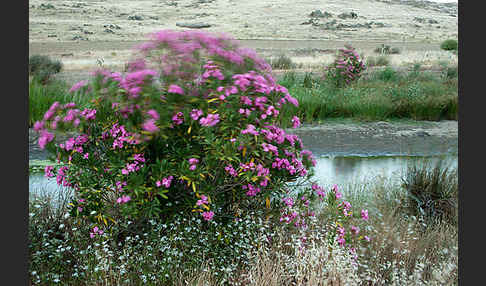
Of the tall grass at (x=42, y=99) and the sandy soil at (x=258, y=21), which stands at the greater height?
the sandy soil at (x=258, y=21)

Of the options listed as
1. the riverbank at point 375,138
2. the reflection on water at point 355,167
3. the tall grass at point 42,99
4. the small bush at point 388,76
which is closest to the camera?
the reflection on water at point 355,167

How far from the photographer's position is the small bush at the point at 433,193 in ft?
15.0

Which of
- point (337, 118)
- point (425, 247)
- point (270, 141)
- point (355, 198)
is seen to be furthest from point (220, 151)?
point (337, 118)

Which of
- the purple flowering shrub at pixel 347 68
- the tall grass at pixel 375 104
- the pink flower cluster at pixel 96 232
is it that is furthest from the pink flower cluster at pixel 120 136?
the purple flowering shrub at pixel 347 68

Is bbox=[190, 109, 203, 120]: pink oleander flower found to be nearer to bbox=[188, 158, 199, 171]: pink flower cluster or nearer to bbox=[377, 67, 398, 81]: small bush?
bbox=[188, 158, 199, 171]: pink flower cluster

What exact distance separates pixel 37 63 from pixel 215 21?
124ft

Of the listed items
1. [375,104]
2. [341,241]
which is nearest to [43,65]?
[375,104]

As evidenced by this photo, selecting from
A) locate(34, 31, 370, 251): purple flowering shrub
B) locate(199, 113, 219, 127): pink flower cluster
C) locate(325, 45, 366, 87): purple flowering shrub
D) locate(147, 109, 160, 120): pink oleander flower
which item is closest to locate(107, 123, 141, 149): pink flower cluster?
locate(34, 31, 370, 251): purple flowering shrub

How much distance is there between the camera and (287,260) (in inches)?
127

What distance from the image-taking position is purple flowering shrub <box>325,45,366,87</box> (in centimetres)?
1121

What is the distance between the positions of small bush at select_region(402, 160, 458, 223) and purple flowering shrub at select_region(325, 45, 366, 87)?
264 inches

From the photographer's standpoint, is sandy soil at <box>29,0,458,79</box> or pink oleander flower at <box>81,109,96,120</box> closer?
pink oleander flower at <box>81,109,96,120</box>

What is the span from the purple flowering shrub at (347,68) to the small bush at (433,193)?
6.71m

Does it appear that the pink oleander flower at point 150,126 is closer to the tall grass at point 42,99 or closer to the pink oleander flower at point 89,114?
the pink oleander flower at point 89,114
